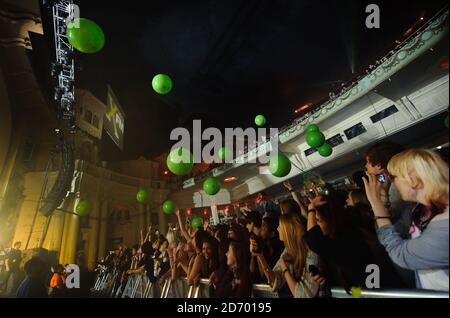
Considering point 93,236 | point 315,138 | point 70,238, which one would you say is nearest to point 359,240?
point 315,138

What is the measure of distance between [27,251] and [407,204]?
1337 cm

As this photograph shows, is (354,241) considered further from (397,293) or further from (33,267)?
(33,267)

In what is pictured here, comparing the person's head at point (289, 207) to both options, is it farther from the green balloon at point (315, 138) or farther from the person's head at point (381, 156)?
the green balloon at point (315, 138)

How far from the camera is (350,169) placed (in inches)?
455

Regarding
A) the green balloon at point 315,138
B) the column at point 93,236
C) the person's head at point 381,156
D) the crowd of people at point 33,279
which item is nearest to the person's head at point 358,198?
the person's head at point 381,156

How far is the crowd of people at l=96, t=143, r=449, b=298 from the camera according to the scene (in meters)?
1.33

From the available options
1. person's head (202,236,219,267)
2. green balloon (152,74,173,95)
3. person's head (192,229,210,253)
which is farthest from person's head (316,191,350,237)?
green balloon (152,74,173,95)

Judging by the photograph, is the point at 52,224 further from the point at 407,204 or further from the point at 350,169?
the point at 350,169

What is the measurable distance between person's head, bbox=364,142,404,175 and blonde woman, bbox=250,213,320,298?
79cm

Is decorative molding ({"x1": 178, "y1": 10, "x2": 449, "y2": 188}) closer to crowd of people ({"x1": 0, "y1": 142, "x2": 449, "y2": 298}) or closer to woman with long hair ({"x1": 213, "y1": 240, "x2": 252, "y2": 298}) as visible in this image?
crowd of people ({"x1": 0, "y1": 142, "x2": 449, "y2": 298})

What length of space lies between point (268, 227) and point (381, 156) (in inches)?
56.7

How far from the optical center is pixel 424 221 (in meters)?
1.47

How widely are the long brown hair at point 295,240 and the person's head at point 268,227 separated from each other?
0.59m
